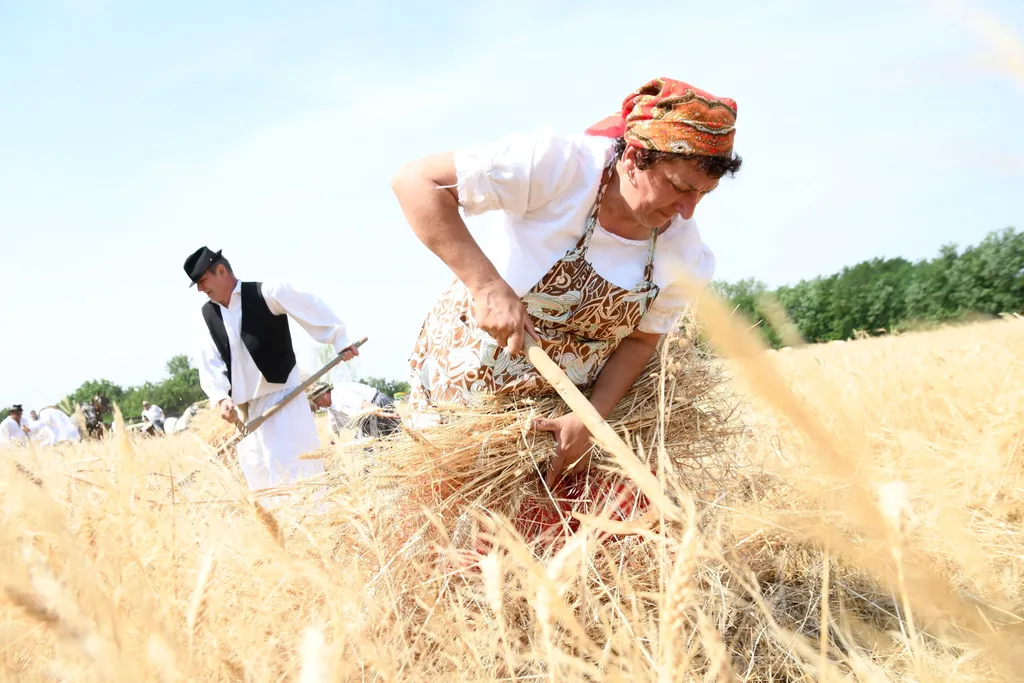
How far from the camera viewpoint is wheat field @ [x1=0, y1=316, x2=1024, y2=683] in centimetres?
61

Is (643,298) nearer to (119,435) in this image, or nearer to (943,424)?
(119,435)

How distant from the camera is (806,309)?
3.51ft

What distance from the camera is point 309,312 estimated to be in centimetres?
433

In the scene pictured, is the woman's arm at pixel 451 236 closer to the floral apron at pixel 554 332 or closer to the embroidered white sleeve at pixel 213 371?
the floral apron at pixel 554 332

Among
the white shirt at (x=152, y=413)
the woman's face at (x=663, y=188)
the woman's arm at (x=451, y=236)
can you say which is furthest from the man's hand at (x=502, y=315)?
the white shirt at (x=152, y=413)

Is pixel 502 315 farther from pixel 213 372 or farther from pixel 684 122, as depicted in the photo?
pixel 213 372

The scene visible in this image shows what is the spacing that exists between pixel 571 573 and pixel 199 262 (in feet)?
12.2

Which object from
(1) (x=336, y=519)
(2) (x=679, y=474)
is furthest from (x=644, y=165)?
(1) (x=336, y=519)

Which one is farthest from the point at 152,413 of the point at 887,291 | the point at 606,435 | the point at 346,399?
the point at 887,291

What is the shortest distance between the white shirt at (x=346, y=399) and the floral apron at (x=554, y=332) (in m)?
3.02

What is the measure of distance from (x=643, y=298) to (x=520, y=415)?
1.54ft

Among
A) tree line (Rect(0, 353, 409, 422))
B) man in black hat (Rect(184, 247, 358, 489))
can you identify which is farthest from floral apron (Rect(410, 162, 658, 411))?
tree line (Rect(0, 353, 409, 422))

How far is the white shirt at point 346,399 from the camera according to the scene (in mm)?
5097

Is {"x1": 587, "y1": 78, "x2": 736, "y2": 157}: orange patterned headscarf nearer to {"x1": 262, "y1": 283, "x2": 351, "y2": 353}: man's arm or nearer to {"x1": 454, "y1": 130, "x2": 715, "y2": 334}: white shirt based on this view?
{"x1": 454, "y1": 130, "x2": 715, "y2": 334}: white shirt
